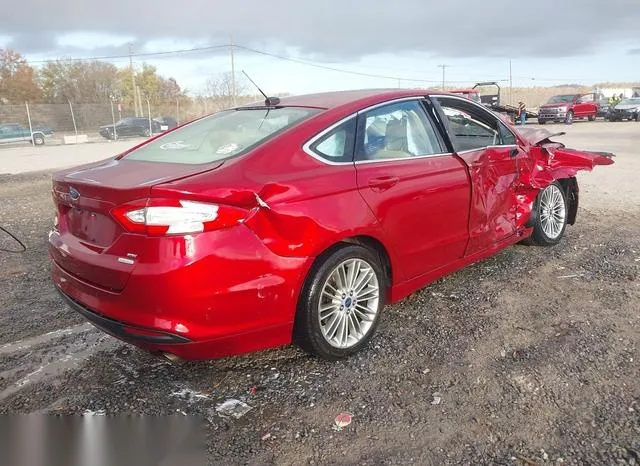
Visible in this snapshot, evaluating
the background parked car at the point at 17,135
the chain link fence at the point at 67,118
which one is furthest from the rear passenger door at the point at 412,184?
the background parked car at the point at 17,135

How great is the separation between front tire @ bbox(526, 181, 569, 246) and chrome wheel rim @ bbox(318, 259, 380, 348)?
7.88 feet

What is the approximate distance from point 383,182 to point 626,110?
3659cm

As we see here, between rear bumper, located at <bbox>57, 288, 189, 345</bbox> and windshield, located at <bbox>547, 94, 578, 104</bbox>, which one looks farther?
windshield, located at <bbox>547, 94, 578, 104</bbox>

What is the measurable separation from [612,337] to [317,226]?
213 cm

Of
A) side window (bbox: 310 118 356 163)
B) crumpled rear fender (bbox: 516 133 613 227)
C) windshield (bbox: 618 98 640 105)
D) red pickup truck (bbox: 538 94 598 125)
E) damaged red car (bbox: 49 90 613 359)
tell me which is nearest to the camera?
damaged red car (bbox: 49 90 613 359)

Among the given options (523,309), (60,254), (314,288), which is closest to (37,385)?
(60,254)

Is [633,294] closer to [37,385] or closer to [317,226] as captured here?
[317,226]

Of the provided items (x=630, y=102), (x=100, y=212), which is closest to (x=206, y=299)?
(x=100, y=212)

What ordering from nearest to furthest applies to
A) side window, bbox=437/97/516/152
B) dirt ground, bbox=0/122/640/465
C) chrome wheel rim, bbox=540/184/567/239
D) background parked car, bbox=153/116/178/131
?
1. dirt ground, bbox=0/122/640/465
2. side window, bbox=437/97/516/152
3. chrome wheel rim, bbox=540/184/567/239
4. background parked car, bbox=153/116/178/131

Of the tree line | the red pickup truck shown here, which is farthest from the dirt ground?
the tree line

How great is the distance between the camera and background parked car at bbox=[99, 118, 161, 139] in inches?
1371

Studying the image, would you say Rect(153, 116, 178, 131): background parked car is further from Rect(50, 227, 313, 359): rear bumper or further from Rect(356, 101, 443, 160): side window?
Rect(50, 227, 313, 359): rear bumper

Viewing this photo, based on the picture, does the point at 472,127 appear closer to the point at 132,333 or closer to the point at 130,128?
the point at 132,333

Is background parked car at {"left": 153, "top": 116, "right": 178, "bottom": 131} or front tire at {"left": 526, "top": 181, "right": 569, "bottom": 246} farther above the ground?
background parked car at {"left": 153, "top": 116, "right": 178, "bottom": 131}
